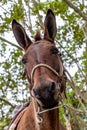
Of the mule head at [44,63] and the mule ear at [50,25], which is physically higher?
the mule ear at [50,25]

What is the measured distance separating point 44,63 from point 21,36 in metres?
0.71

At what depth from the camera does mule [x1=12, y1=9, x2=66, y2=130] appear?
3709mm

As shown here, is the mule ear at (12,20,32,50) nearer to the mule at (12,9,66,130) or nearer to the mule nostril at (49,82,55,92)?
the mule at (12,9,66,130)

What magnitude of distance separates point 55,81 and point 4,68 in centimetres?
812

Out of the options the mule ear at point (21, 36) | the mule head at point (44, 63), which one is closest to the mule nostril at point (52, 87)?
the mule head at point (44, 63)

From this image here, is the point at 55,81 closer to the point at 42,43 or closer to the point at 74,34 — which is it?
the point at 42,43

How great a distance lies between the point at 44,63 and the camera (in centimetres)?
400

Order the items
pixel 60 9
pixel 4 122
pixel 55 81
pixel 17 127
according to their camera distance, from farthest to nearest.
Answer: pixel 4 122 < pixel 60 9 < pixel 17 127 < pixel 55 81

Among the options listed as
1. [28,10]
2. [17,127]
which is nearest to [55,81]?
[17,127]

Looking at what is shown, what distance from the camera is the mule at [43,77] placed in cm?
371

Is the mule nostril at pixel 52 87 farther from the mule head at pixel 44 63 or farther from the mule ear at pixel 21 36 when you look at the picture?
the mule ear at pixel 21 36

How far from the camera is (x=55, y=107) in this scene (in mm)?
4012

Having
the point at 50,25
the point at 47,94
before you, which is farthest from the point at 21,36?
the point at 47,94

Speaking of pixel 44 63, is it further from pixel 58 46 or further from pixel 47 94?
pixel 58 46
